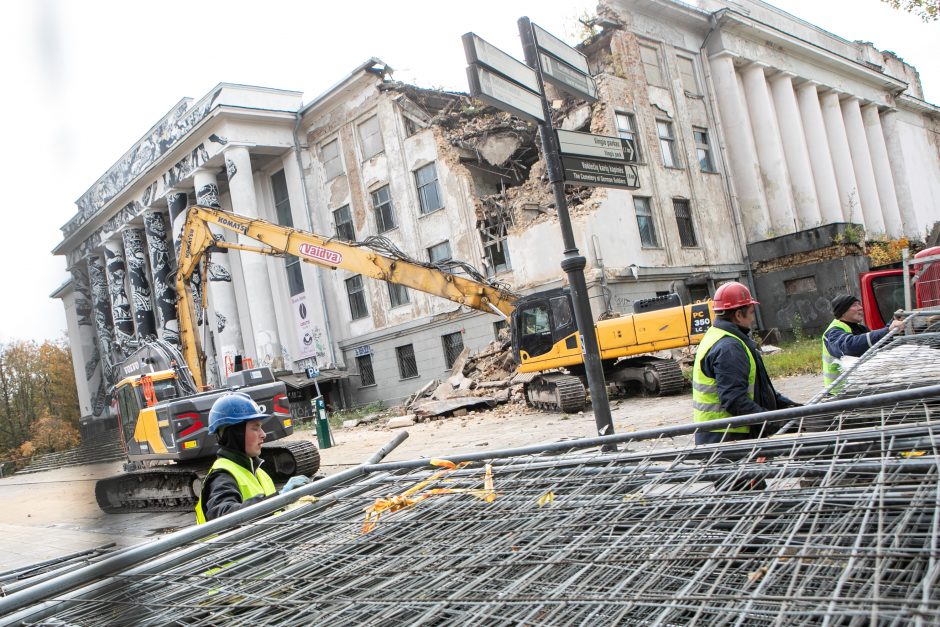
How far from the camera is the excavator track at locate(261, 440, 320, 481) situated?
43.3 feet

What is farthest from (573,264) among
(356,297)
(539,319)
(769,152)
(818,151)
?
(818,151)

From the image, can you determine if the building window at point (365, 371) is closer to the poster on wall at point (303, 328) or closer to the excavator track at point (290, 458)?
the poster on wall at point (303, 328)

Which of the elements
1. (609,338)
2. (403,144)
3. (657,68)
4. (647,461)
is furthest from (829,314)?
(647,461)

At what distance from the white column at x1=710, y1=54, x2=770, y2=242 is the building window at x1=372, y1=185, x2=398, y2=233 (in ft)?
47.2

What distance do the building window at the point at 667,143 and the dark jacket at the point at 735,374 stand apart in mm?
23812

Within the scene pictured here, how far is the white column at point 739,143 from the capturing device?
29.6m

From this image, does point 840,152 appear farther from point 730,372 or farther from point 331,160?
point 730,372

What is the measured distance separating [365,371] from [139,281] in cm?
1306

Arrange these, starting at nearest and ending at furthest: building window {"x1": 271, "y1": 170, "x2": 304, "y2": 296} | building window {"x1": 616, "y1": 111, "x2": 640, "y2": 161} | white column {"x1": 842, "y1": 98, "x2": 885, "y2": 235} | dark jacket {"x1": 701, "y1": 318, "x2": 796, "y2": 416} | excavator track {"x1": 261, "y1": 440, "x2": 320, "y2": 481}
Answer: dark jacket {"x1": 701, "y1": 318, "x2": 796, "y2": 416} < excavator track {"x1": 261, "y1": 440, "x2": 320, "y2": 481} < building window {"x1": 616, "y1": 111, "x2": 640, "y2": 161} < building window {"x1": 271, "y1": 170, "x2": 304, "y2": 296} < white column {"x1": 842, "y1": 98, "x2": 885, "y2": 235}

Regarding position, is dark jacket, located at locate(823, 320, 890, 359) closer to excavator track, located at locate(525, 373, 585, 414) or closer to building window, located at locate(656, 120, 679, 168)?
excavator track, located at locate(525, 373, 585, 414)

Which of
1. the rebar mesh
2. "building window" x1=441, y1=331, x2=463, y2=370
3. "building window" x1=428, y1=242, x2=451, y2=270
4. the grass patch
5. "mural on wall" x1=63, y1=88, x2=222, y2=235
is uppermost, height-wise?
"mural on wall" x1=63, y1=88, x2=222, y2=235

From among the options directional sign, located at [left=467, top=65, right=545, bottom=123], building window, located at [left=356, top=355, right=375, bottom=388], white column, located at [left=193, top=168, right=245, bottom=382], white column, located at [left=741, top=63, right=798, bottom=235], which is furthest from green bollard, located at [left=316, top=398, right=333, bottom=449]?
white column, located at [left=741, top=63, right=798, bottom=235]

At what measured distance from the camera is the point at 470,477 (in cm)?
336

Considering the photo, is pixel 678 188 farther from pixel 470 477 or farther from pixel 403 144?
pixel 470 477
